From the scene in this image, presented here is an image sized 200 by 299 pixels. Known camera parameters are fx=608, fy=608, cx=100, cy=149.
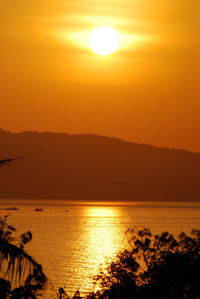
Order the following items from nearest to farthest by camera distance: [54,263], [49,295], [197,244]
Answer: [197,244]
[49,295]
[54,263]

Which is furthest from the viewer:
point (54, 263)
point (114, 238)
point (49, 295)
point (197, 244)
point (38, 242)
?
point (114, 238)

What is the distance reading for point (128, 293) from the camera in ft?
120

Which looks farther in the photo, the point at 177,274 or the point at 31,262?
the point at 177,274

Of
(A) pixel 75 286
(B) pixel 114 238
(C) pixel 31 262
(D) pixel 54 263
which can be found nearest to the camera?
(C) pixel 31 262

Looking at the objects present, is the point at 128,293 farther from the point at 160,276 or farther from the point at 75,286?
the point at 75,286

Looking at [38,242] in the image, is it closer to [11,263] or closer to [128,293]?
[128,293]

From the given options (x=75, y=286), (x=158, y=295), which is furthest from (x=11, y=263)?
(x=75, y=286)

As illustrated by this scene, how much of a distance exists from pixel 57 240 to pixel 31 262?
170851mm

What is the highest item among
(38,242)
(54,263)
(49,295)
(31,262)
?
(38,242)

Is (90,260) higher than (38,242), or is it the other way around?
(38,242)

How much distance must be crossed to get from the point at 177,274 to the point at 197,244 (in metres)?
5.79

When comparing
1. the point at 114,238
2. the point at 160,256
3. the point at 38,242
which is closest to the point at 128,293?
the point at 160,256

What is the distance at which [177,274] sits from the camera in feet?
118

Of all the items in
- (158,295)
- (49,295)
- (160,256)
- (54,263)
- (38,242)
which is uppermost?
(38,242)
